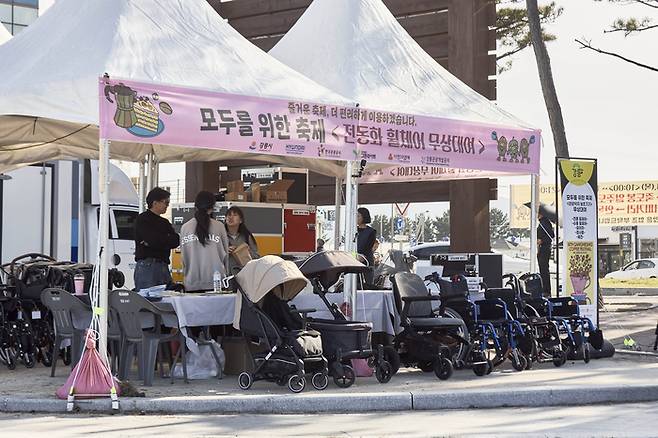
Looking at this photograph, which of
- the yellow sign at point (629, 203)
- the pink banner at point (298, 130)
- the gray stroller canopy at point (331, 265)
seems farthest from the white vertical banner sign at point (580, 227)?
the yellow sign at point (629, 203)

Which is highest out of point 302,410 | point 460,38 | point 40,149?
point 460,38

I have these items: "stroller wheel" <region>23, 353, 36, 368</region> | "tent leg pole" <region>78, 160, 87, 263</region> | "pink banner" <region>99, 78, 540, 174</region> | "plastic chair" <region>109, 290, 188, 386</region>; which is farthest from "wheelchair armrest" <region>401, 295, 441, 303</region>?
"tent leg pole" <region>78, 160, 87, 263</region>

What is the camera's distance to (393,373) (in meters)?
12.6

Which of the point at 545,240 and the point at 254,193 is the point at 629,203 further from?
the point at 254,193

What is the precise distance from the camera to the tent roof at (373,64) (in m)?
14.6

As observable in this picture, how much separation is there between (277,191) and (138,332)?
22.2 feet

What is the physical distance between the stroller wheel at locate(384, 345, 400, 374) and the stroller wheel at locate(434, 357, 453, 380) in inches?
17.4

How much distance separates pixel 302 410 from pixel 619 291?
26664mm

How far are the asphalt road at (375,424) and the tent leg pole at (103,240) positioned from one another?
3.68 ft

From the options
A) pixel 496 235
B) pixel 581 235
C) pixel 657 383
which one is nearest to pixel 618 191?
pixel 581 235

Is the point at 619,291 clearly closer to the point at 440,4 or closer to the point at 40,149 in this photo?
the point at 440,4

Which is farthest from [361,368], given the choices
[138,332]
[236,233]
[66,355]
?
[66,355]

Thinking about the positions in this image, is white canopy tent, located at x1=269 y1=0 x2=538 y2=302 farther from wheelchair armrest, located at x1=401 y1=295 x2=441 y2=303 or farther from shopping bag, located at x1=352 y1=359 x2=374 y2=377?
shopping bag, located at x1=352 y1=359 x2=374 y2=377

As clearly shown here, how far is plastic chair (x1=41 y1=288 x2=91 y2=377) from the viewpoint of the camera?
12.5 metres
